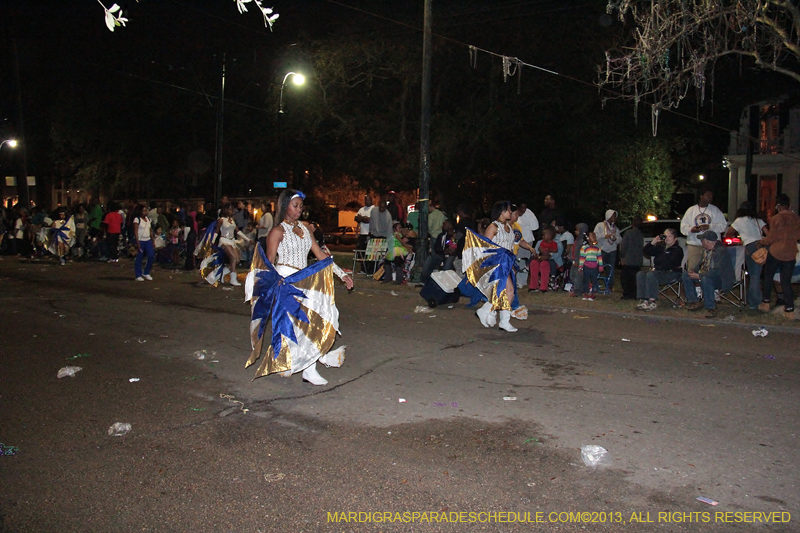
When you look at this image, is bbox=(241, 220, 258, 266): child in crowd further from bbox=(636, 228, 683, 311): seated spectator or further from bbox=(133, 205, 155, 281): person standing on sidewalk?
bbox=(636, 228, 683, 311): seated spectator

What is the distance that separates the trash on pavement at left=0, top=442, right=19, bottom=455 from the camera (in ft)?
16.3

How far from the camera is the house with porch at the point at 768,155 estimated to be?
32.7 meters

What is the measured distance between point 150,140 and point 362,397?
41.4 m

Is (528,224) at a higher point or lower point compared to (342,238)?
higher

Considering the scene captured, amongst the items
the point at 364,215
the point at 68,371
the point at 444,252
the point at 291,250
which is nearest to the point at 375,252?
the point at 364,215

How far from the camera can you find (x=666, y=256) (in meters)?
12.0

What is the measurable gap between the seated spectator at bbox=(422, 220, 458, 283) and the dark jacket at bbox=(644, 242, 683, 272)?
3615 mm

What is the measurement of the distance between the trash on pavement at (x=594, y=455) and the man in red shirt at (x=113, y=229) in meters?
20.0

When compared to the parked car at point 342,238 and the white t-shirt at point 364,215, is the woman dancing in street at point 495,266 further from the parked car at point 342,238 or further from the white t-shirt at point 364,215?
the parked car at point 342,238

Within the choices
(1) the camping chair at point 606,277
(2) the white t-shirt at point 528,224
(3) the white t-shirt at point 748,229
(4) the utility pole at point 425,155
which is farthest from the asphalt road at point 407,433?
(4) the utility pole at point 425,155

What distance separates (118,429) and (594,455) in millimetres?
3573

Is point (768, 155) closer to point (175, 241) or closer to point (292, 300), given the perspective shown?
point (175, 241)

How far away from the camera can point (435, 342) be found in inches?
356

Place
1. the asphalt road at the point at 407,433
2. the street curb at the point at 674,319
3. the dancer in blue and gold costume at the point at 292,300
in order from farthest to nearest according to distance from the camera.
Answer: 1. the street curb at the point at 674,319
2. the dancer in blue and gold costume at the point at 292,300
3. the asphalt road at the point at 407,433
